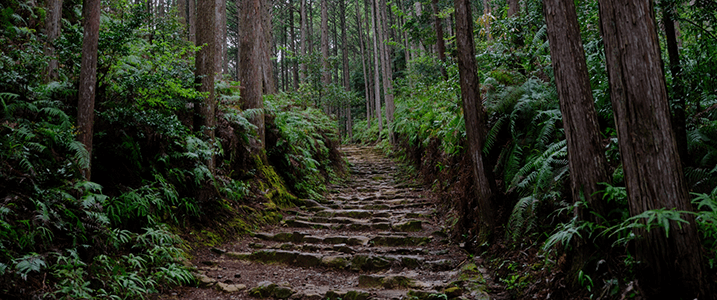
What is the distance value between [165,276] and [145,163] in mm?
1969

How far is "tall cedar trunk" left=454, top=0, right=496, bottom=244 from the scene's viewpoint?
5.41m

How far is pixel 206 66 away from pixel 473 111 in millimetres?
4907

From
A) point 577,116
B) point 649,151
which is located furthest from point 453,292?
point 649,151

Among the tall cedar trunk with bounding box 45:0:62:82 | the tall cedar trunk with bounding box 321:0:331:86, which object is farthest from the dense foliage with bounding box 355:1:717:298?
the tall cedar trunk with bounding box 321:0:331:86

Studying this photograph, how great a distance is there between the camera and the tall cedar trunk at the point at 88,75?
443cm

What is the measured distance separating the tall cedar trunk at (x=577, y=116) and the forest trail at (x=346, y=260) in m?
1.49

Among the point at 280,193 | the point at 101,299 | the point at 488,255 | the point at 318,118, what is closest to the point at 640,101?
the point at 488,255

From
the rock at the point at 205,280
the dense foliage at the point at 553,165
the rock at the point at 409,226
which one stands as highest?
the dense foliage at the point at 553,165

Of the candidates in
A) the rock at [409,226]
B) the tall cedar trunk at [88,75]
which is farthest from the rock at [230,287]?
the rock at [409,226]

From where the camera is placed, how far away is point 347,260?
5.71 m

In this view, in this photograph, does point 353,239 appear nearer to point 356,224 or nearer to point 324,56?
point 356,224

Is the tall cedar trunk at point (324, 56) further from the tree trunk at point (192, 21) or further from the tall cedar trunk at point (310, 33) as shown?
the tree trunk at point (192, 21)

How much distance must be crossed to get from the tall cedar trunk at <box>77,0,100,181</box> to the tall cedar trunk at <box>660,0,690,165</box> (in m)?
6.48

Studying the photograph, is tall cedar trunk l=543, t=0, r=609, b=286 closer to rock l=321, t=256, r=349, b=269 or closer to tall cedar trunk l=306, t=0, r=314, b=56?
rock l=321, t=256, r=349, b=269
